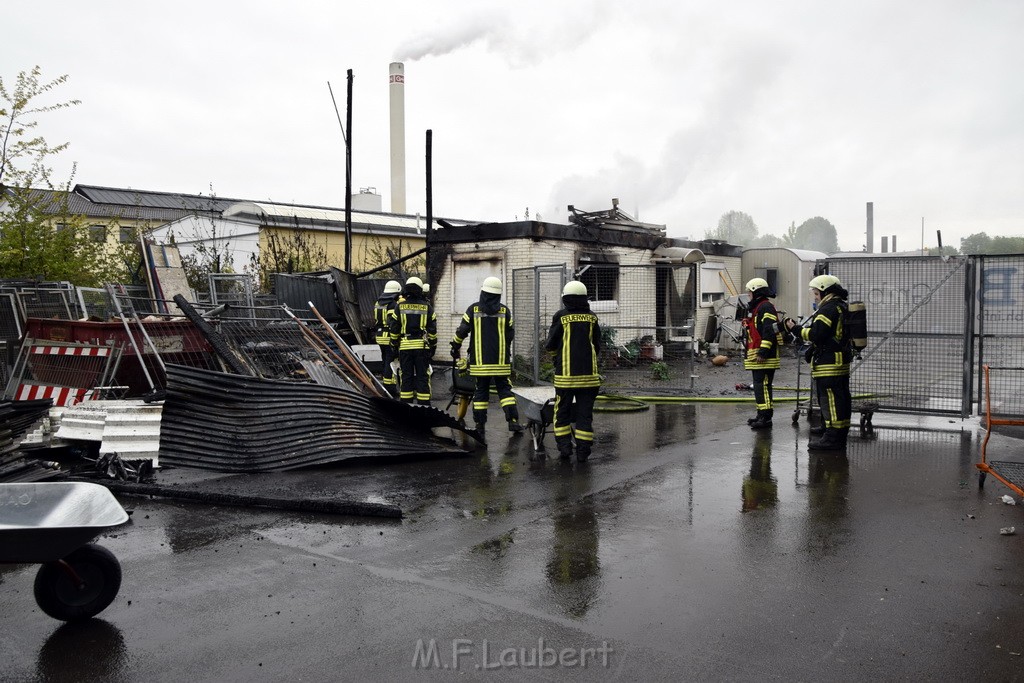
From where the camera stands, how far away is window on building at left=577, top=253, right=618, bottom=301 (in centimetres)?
1720

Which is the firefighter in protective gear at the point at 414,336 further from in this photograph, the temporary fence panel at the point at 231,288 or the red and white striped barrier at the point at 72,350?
the temporary fence panel at the point at 231,288

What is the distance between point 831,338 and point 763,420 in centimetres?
188

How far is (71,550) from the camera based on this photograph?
3873 millimetres

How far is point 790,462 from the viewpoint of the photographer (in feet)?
26.4

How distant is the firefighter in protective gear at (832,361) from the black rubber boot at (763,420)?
1.33 metres

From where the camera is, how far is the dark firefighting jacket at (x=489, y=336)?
9219 mm

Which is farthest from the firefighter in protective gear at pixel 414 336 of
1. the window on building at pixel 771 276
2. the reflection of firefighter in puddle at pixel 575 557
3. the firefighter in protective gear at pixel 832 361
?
the window on building at pixel 771 276

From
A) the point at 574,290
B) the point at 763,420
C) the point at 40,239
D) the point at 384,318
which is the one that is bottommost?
the point at 763,420

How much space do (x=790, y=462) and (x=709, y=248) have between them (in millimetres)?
14330

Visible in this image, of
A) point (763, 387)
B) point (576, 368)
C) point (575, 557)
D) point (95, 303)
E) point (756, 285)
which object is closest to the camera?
point (575, 557)

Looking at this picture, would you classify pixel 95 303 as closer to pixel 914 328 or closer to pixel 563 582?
pixel 563 582

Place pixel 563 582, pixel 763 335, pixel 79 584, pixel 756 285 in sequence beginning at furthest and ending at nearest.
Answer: pixel 756 285, pixel 763 335, pixel 563 582, pixel 79 584

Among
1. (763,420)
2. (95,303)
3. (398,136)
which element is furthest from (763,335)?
(398,136)

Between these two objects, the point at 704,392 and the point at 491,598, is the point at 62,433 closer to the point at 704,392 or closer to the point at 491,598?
the point at 491,598
